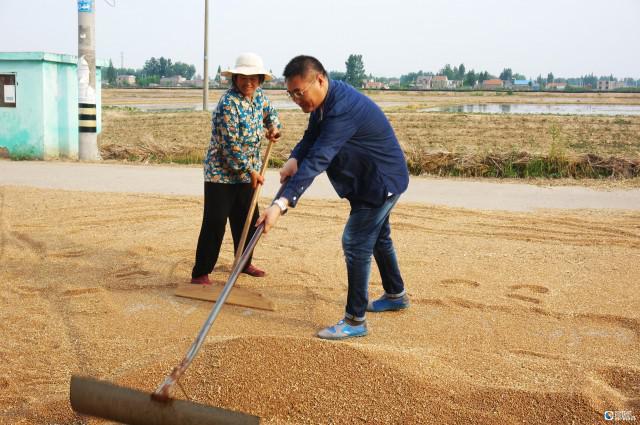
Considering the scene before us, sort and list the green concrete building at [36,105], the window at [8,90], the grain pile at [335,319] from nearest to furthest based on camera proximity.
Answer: the grain pile at [335,319] < the green concrete building at [36,105] < the window at [8,90]

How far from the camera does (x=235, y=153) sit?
213 inches

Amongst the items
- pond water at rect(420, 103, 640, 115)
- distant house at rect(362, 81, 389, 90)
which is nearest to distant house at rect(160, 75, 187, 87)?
distant house at rect(362, 81, 389, 90)

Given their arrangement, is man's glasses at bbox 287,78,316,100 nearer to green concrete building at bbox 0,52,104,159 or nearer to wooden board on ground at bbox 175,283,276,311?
wooden board on ground at bbox 175,283,276,311

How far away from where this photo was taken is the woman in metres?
5.35

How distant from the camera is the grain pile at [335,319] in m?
3.65

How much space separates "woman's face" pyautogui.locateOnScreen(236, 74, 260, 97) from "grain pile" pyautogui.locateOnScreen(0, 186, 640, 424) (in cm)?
158

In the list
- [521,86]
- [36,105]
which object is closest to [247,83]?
[36,105]

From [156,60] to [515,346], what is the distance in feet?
454

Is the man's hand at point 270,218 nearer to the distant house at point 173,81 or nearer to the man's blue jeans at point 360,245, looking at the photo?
the man's blue jeans at point 360,245

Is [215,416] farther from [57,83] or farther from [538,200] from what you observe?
[57,83]

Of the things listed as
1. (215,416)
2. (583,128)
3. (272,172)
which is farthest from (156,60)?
(215,416)

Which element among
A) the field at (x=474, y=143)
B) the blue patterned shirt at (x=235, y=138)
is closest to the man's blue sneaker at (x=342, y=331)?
the blue patterned shirt at (x=235, y=138)

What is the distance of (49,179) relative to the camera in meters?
10.8

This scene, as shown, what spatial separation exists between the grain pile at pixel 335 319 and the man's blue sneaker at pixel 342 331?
0.09m
